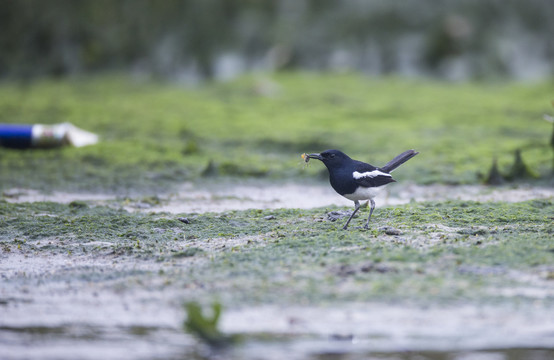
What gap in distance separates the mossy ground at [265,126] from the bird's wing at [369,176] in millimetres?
3171

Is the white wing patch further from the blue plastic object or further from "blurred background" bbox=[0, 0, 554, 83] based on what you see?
"blurred background" bbox=[0, 0, 554, 83]

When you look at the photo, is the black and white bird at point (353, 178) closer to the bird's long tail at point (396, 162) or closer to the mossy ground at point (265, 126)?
the bird's long tail at point (396, 162)

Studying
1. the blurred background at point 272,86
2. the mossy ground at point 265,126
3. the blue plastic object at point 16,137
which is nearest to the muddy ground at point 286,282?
the mossy ground at point 265,126

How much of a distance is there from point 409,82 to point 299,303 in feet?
49.8

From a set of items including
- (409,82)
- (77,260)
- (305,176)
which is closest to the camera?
(77,260)

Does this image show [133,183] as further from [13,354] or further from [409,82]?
[409,82]

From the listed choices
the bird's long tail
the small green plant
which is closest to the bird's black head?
the bird's long tail

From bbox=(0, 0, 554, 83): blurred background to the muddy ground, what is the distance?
13.3 metres

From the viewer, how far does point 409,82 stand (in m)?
19.8

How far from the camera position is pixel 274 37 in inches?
877

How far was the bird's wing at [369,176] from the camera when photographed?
7.04 metres

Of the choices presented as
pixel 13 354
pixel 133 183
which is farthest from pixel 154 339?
pixel 133 183

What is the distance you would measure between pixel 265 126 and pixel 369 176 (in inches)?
295

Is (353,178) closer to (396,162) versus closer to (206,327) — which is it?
(396,162)
